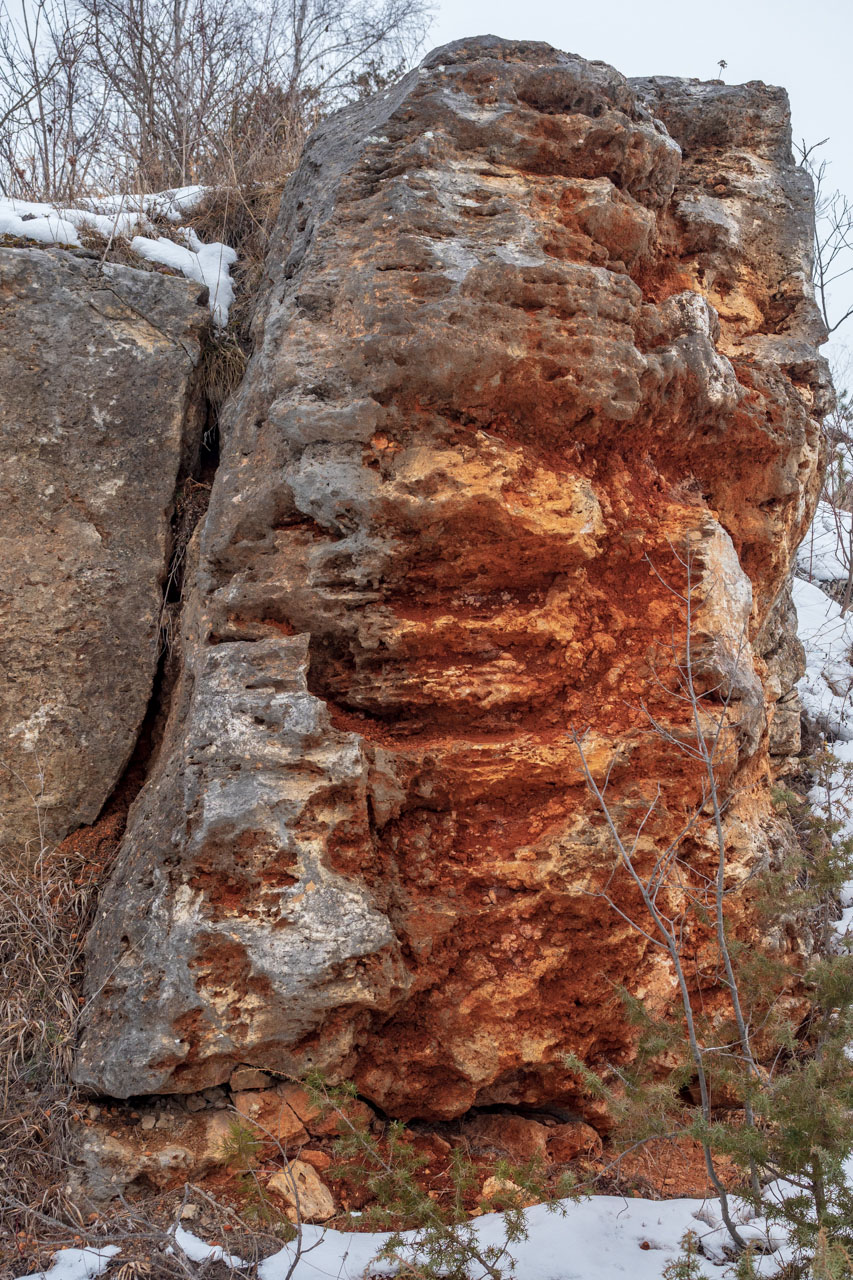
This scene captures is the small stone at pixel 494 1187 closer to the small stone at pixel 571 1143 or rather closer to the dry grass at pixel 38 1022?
the small stone at pixel 571 1143

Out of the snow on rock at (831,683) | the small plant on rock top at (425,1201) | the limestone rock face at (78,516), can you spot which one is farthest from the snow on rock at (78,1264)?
the snow on rock at (831,683)

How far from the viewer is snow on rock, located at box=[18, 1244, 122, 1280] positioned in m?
2.55

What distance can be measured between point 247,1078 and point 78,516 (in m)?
2.19

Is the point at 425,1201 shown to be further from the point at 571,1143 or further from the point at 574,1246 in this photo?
the point at 571,1143

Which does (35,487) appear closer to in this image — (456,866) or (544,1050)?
(456,866)

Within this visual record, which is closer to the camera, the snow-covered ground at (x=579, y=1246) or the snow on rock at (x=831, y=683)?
the snow-covered ground at (x=579, y=1246)

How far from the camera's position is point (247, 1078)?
9.46 feet

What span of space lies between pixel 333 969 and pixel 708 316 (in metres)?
2.76

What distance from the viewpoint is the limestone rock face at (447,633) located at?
2.88 m

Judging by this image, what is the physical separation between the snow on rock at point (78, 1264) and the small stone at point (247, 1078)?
486 millimetres

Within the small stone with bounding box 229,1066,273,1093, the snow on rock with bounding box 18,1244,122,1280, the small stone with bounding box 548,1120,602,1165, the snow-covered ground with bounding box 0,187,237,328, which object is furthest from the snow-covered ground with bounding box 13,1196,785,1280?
the snow-covered ground with bounding box 0,187,237,328

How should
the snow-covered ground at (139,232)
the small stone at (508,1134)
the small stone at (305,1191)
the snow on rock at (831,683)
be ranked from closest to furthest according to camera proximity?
the small stone at (305,1191), the small stone at (508,1134), the snow-covered ground at (139,232), the snow on rock at (831,683)

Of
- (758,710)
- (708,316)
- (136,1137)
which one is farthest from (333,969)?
(708,316)

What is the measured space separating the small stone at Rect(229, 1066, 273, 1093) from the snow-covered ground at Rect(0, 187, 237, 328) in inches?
125
